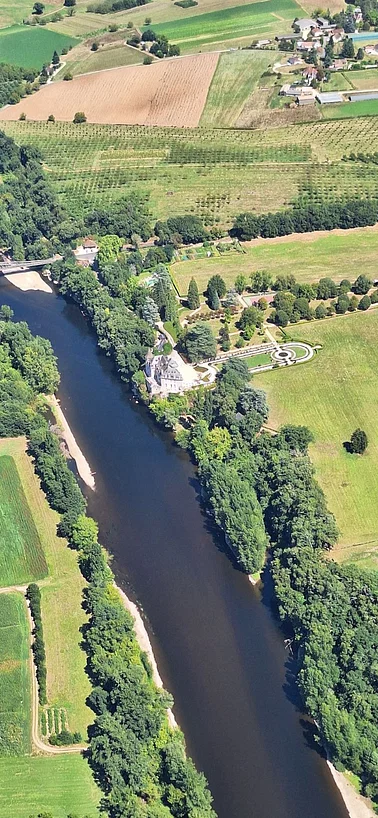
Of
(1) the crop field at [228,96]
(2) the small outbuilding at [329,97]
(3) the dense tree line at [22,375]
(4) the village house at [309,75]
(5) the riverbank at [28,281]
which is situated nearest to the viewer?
(3) the dense tree line at [22,375]

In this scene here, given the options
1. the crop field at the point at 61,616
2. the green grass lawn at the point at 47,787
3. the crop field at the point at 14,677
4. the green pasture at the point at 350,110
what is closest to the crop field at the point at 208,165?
the green pasture at the point at 350,110

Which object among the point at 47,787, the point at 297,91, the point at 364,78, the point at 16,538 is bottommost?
the point at 47,787

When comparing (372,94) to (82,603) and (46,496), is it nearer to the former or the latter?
(46,496)

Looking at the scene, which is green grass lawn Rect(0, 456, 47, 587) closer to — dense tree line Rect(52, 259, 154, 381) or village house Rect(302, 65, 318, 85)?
dense tree line Rect(52, 259, 154, 381)

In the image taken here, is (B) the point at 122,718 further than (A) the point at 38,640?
No

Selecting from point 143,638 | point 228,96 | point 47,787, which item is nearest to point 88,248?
point 228,96

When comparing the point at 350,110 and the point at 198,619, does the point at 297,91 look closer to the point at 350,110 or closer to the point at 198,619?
the point at 350,110

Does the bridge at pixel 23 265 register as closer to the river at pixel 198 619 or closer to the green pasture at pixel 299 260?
the green pasture at pixel 299 260
